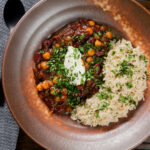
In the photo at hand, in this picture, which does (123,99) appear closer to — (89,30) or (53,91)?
(53,91)

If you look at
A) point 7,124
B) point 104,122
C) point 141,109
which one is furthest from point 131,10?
point 7,124

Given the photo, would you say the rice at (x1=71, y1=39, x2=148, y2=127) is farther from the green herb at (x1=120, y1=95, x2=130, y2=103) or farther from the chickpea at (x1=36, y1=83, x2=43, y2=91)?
the chickpea at (x1=36, y1=83, x2=43, y2=91)

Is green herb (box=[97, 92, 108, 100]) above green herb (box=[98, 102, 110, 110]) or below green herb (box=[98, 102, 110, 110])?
above

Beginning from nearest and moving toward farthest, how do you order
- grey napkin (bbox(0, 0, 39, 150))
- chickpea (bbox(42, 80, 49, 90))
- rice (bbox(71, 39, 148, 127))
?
chickpea (bbox(42, 80, 49, 90))
rice (bbox(71, 39, 148, 127))
grey napkin (bbox(0, 0, 39, 150))

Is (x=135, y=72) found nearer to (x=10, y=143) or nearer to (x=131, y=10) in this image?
(x=131, y=10)

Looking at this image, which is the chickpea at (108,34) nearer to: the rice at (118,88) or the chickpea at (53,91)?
the rice at (118,88)

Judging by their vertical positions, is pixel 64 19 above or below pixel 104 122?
above

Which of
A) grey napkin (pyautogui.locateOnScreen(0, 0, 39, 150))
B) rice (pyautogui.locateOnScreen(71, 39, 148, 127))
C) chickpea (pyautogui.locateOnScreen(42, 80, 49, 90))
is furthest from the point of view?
grey napkin (pyautogui.locateOnScreen(0, 0, 39, 150))

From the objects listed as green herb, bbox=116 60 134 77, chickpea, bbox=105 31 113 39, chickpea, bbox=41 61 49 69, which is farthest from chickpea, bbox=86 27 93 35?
chickpea, bbox=41 61 49 69
